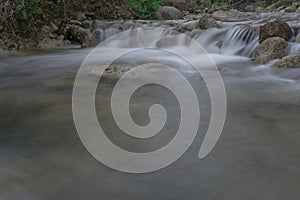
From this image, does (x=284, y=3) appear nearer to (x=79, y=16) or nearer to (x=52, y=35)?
(x=79, y=16)

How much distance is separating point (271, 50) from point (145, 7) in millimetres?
6822

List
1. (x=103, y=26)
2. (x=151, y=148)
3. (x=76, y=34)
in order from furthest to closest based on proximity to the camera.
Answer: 1. (x=103, y=26)
2. (x=76, y=34)
3. (x=151, y=148)

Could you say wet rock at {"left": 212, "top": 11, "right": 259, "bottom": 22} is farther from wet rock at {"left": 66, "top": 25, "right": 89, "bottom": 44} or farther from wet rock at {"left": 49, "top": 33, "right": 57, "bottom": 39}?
wet rock at {"left": 49, "top": 33, "right": 57, "bottom": 39}

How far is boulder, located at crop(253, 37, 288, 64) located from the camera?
5.25 metres

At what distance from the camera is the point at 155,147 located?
2180mm

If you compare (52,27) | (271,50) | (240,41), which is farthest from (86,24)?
(271,50)

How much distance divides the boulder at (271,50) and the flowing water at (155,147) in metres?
0.95

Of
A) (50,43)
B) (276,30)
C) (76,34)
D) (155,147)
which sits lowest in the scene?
(50,43)

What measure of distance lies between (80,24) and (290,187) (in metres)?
8.45

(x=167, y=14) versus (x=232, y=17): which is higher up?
(x=232, y=17)

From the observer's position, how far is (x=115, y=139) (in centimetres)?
230

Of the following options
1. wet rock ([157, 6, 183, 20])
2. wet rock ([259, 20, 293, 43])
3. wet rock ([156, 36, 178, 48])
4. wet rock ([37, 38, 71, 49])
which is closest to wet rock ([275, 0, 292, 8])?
wet rock ([157, 6, 183, 20])

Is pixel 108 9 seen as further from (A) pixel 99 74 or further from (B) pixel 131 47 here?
(A) pixel 99 74

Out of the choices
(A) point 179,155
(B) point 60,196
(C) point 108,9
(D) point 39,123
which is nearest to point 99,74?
(D) point 39,123
